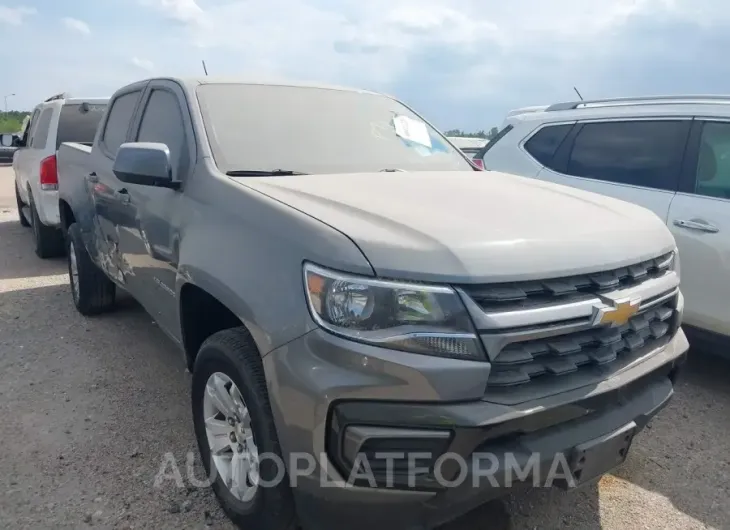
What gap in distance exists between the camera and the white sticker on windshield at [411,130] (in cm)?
364

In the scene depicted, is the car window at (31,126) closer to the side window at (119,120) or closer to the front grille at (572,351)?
the side window at (119,120)

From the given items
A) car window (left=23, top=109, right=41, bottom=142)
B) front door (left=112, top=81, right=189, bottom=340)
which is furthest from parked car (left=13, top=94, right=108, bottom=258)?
front door (left=112, top=81, right=189, bottom=340)

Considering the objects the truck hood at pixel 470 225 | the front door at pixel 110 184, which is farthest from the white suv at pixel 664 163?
the front door at pixel 110 184

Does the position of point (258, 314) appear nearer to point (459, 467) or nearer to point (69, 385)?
point (459, 467)

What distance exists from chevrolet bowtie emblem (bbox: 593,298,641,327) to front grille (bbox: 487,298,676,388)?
0.05 meters

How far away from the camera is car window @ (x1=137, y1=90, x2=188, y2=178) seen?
305cm

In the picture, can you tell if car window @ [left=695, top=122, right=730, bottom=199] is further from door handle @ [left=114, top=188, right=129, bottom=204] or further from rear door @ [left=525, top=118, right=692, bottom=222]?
door handle @ [left=114, top=188, right=129, bottom=204]

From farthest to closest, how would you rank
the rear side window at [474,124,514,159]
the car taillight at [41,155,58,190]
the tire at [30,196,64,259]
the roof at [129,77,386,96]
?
the tire at [30,196,64,259], the car taillight at [41,155,58,190], the rear side window at [474,124,514,159], the roof at [129,77,386,96]

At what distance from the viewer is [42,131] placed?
7590mm

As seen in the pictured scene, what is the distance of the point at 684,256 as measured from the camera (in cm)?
392

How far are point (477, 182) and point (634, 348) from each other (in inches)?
43.3

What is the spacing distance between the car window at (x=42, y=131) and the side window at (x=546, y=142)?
5.39m

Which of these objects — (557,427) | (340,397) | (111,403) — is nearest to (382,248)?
(340,397)

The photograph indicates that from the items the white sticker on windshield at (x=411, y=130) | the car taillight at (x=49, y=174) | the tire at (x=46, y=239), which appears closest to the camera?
the white sticker on windshield at (x=411, y=130)
